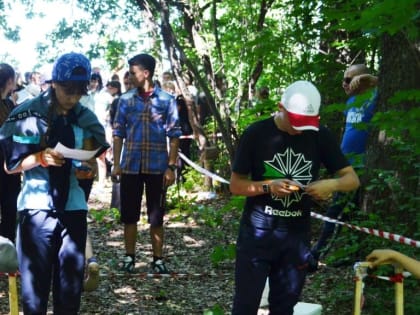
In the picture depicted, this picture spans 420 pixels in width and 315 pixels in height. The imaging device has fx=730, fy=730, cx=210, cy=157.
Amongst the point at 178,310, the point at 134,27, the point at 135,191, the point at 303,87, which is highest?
the point at 134,27

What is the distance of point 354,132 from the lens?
7.12 m

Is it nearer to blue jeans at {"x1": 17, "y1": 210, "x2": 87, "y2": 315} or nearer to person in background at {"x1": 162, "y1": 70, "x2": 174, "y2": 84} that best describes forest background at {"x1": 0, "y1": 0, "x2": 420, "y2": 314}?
person in background at {"x1": 162, "y1": 70, "x2": 174, "y2": 84}

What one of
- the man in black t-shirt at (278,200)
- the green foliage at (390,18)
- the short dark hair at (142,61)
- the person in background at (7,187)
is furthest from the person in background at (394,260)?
the person in background at (7,187)

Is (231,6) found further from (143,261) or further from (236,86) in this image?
(143,261)

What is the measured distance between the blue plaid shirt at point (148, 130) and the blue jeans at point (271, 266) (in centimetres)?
309

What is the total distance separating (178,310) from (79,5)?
9.82 meters

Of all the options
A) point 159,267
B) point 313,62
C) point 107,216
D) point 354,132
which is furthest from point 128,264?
point 107,216

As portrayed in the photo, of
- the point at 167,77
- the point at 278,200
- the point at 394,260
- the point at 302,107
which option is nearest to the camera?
the point at 394,260

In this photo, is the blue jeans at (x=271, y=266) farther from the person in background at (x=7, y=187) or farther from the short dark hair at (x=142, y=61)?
the person in background at (x=7, y=187)

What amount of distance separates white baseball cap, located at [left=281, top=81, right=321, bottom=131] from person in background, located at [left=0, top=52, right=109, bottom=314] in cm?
121

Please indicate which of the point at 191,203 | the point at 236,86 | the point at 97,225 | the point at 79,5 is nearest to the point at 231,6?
the point at 236,86

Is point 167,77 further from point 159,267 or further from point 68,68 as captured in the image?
point 68,68

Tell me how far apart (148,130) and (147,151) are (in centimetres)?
22

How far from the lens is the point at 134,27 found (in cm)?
1582
